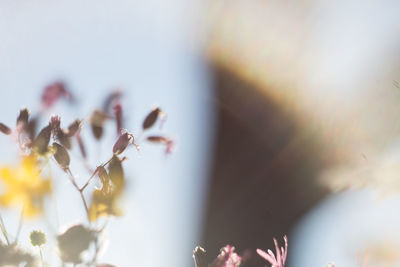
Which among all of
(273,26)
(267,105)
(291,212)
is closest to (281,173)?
(291,212)

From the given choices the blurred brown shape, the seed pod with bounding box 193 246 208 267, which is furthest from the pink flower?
the blurred brown shape

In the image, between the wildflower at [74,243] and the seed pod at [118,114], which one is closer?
the wildflower at [74,243]

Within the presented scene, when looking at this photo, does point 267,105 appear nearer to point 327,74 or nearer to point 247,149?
point 247,149

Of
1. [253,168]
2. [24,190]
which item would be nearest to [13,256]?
[24,190]

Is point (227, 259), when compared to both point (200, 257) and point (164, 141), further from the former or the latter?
point (164, 141)

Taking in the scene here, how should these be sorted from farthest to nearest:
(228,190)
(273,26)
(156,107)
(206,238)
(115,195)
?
(228,190), (206,238), (273,26), (156,107), (115,195)

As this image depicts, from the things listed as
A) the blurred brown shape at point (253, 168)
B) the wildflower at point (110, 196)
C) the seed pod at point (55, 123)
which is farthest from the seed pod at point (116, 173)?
the blurred brown shape at point (253, 168)

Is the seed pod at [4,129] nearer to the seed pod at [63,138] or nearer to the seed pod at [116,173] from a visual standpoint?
the seed pod at [63,138]
